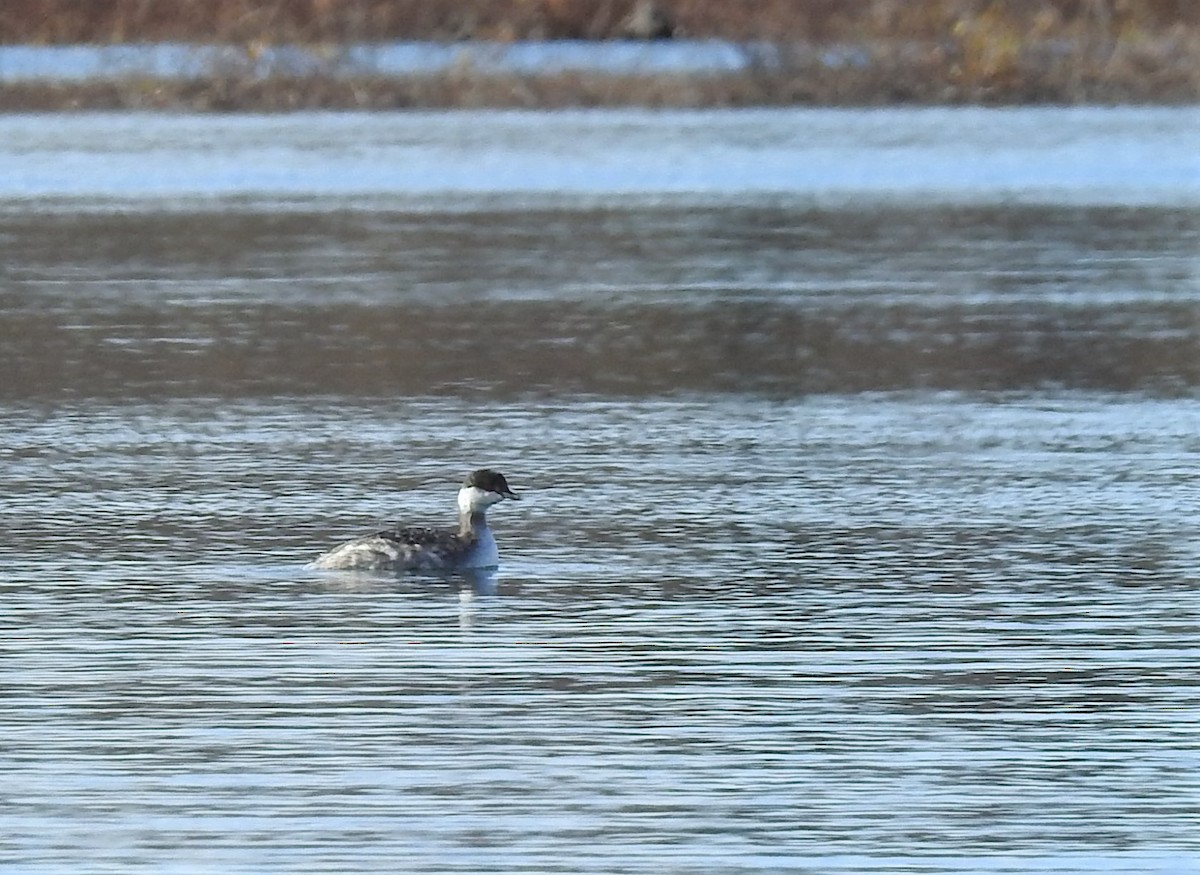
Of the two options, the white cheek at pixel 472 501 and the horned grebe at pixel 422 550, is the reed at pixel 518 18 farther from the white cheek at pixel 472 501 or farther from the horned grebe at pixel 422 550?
the horned grebe at pixel 422 550

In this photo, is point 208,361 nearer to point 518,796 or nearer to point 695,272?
point 695,272

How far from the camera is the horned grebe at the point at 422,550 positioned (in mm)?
11305

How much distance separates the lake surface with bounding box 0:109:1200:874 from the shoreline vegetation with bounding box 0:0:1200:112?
11.0 metres

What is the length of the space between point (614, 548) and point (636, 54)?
3147 cm

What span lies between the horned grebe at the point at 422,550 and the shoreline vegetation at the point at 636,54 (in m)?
25.3

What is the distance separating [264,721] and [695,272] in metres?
13.9

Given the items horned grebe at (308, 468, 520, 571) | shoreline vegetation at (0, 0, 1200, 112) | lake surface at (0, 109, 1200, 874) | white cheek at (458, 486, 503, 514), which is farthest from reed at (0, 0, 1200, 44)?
horned grebe at (308, 468, 520, 571)

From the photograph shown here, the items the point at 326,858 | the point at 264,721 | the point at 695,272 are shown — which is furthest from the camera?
Answer: the point at 695,272

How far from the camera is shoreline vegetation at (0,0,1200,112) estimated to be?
3719 cm

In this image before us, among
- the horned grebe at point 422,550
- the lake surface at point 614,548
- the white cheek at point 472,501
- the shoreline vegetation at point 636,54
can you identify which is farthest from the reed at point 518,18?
the horned grebe at point 422,550

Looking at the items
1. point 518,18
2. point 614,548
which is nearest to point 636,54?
point 518,18

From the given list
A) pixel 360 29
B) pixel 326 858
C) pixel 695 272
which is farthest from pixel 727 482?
pixel 360 29

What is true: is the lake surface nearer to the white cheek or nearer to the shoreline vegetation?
the white cheek

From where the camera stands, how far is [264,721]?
8.92 metres
